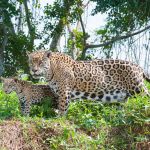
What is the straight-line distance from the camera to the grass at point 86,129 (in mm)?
8836

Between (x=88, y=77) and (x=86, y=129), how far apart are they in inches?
59.6

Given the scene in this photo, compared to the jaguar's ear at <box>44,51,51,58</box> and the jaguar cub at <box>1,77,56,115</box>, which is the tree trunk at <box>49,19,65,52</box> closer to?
the jaguar's ear at <box>44,51,51,58</box>

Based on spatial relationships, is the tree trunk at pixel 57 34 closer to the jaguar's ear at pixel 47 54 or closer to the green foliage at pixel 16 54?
the green foliage at pixel 16 54

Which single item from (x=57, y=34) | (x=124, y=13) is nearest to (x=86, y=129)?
(x=124, y=13)

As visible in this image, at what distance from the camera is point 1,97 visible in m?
11.0

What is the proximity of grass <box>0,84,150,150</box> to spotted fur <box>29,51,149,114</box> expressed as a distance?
0.59 meters

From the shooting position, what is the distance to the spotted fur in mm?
10188

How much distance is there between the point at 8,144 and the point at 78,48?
40.7 ft

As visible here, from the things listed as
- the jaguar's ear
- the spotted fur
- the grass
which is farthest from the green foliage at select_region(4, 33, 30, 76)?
the grass

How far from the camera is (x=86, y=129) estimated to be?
9328mm

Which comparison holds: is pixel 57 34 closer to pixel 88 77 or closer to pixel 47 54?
pixel 88 77

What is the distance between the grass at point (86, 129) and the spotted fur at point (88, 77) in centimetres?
59

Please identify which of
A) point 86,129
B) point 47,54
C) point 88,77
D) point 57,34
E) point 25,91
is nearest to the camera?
point 86,129

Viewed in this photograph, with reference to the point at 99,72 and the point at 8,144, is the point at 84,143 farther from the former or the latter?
the point at 99,72
